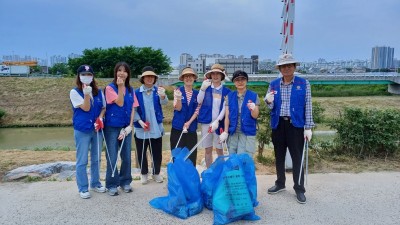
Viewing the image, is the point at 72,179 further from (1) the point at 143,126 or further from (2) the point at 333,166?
(2) the point at 333,166

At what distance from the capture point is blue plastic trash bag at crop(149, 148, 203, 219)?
11.6 feet

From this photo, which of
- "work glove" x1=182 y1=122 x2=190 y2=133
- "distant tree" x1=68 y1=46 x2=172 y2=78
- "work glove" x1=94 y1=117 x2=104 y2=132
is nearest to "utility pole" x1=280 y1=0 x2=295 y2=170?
"work glove" x1=182 y1=122 x2=190 y2=133

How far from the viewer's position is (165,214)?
3605 millimetres

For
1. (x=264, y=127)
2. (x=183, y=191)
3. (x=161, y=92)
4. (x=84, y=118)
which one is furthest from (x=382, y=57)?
(x=84, y=118)

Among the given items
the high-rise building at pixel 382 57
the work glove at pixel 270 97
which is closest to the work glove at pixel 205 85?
the work glove at pixel 270 97

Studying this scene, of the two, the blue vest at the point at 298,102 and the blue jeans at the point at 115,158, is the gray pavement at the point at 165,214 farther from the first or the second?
the blue vest at the point at 298,102

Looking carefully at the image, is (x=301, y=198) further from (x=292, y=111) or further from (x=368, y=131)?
(x=368, y=131)

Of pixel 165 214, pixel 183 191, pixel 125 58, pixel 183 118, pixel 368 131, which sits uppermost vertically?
pixel 125 58

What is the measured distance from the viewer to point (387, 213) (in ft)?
12.1

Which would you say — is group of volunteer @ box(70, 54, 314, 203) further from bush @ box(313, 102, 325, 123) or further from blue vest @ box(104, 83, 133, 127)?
bush @ box(313, 102, 325, 123)

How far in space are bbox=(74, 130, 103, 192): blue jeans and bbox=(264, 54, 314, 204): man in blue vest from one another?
225 cm

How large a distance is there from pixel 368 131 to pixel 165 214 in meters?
4.26

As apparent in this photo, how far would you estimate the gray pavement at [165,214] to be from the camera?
3.49 metres

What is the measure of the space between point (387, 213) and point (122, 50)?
41.4 metres
